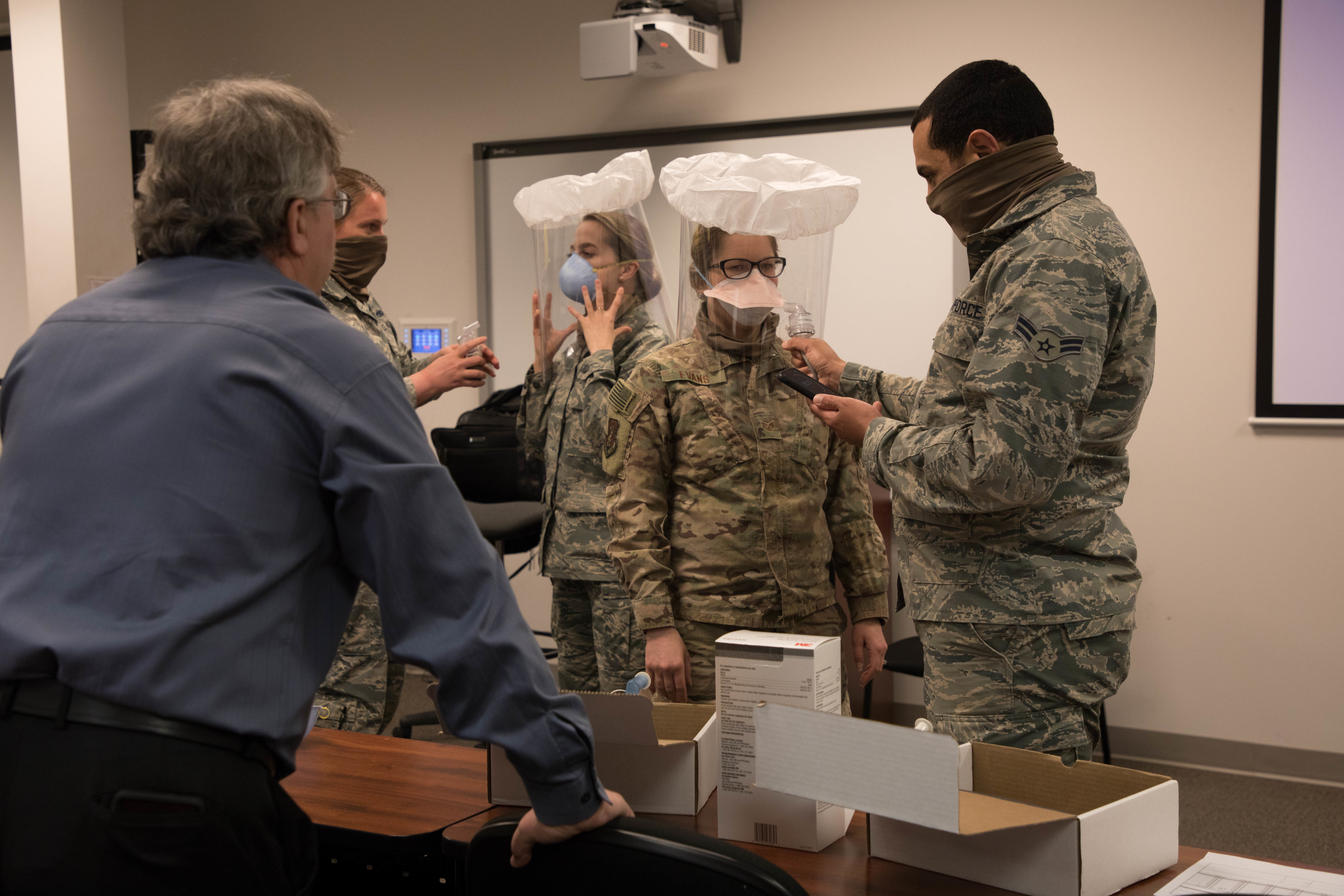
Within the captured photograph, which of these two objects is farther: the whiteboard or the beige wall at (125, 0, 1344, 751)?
the whiteboard

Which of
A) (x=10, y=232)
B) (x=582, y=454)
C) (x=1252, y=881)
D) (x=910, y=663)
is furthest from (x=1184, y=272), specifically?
(x=10, y=232)

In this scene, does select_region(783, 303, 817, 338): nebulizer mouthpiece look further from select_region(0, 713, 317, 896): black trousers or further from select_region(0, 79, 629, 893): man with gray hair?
select_region(0, 713, 317, 896): black trousers

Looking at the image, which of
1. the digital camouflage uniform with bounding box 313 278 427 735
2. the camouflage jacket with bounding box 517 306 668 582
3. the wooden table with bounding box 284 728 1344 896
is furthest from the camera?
the camouflage jacket with bounding box 517 306 668 582

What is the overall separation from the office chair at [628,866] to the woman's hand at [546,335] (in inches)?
68.8

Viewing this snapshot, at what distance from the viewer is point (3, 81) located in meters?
4.80

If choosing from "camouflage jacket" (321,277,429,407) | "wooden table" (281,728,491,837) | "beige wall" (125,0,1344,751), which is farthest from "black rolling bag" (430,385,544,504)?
"wooden table" (281,728,491,837)

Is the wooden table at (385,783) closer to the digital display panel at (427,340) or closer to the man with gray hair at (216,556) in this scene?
the man with gray hair at (216,556)

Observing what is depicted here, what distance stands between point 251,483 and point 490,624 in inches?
9.4

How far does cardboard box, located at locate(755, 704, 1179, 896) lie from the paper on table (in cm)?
3

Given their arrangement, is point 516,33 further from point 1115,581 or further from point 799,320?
point 1115,581

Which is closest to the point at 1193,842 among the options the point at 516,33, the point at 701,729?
the point at 701,729

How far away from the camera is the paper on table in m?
0.97

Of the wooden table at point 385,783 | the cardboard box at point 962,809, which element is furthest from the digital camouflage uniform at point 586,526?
the cardboard box at point 962,809

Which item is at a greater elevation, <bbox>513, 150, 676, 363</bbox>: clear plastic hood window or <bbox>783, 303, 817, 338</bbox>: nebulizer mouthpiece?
<bbox>513, 150, 676, 363</bbox>: clear plastic hood window
